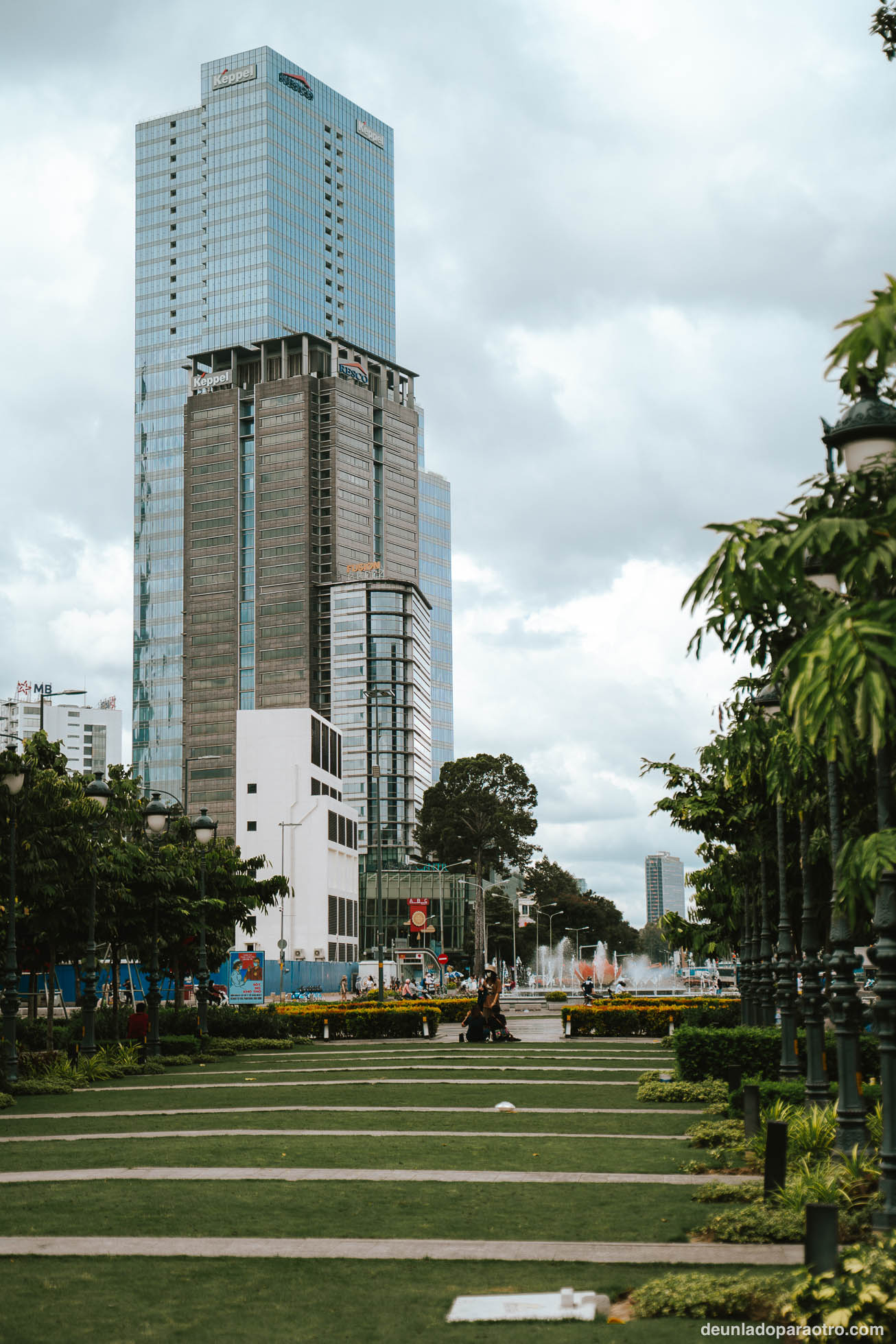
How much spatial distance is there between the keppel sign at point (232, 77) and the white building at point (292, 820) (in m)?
127

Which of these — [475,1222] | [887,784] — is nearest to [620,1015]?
[475,1222]

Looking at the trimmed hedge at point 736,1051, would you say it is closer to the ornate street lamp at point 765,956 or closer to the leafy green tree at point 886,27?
the ornate street lamp at point 765,956

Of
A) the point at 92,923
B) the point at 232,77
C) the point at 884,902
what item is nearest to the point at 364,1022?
the point at 92,923

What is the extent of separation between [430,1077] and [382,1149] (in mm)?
10341

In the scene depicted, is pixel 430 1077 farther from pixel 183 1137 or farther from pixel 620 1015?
pixel 620 1015

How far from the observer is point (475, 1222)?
393 inches

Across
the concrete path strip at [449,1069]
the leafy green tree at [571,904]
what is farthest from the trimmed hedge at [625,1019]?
the leafy green tree at [571,904]

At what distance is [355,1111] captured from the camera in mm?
18188

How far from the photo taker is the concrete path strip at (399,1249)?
8594mm

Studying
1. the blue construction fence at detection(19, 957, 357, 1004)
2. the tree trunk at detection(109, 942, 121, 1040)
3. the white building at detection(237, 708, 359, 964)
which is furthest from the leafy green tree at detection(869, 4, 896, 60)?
the white building at detection(237, 708, 359, 964)

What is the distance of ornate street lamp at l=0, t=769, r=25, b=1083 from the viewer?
2148 cm

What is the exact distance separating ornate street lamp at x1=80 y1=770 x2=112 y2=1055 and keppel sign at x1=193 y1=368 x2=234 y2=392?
155385mm

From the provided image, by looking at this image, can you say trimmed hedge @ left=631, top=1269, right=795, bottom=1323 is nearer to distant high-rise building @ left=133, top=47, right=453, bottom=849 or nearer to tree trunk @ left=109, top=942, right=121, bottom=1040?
tree trunk @ left=109, top=942, right=121, bottom=1040

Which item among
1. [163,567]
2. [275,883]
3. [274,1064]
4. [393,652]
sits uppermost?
[163,567]
